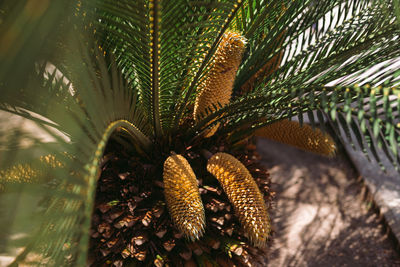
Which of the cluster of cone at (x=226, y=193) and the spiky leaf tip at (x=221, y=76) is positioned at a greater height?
the spiky leaf tip at (x=221, y=76)

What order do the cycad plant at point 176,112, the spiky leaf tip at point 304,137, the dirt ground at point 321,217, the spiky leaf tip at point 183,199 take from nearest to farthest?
1. the cycad plant at point 176,112
2. the spiky leaf tip at point 183,199
3. the spiky leaf tip at point 304,137
4. the dirt ground at point 321,217

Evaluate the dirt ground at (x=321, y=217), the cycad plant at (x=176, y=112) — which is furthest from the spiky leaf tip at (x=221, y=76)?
the dirt ground at (x=321, y=217)

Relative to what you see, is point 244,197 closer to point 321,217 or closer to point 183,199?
point 183,199

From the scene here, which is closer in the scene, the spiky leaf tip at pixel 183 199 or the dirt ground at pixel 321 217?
the spiky leaf tip at pixel 183 199

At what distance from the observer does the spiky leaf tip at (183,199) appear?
2.32 ft

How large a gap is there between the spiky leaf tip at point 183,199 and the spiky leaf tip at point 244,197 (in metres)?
0.09

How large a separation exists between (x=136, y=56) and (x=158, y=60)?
0.24 ft

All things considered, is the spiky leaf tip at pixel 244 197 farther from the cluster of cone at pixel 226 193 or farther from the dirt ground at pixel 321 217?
the dirt ground at pixel 321 217

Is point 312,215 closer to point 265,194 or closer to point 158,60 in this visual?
point 265,194

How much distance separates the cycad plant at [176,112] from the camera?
0.57m

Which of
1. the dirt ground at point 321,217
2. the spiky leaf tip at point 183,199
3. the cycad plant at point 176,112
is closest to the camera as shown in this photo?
the cycad plant at point 176,112

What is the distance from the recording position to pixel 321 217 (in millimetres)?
1404

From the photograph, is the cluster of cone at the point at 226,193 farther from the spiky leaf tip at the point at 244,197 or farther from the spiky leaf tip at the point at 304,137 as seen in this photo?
the spiky leaf tip at the point at 304,137

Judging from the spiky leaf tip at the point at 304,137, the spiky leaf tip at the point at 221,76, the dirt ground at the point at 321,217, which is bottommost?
the dirt ground at the point at 321,217
